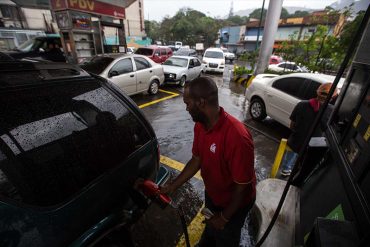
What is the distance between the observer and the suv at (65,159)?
1174 millimetres

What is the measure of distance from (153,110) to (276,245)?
17.6 feet

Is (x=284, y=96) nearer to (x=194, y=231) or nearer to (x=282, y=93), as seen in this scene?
(x=282, y=93)

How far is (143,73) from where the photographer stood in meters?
7.58

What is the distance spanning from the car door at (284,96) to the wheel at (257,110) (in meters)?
0.30

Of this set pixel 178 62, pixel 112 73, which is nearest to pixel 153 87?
pixel 112 73

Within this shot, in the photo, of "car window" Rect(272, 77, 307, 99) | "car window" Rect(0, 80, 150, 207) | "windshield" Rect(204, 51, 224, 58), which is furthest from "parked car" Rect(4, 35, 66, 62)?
"car window" Rect(0, 80, 150, 207)

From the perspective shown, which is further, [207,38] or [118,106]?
[207,38]

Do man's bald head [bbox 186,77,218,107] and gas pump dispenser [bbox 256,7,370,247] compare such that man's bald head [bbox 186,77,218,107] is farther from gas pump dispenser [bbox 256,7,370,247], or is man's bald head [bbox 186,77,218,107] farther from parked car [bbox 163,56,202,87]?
parked car [bbox 163,56,202,87]

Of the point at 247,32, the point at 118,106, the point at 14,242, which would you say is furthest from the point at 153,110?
the point at 247,32

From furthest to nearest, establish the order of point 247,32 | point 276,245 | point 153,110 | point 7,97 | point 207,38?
point 207,38 < point 247,32 < point 153,110 < point 276,245 < point 7,97

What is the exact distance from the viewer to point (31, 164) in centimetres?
125

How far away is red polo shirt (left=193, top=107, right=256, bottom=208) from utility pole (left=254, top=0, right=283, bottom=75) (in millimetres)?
10482

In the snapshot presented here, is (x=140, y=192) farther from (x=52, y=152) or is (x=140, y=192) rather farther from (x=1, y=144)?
(x=1, y=144)

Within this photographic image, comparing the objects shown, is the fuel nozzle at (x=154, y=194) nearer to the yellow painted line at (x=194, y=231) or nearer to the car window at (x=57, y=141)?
the car window at (x=57, y=141)
